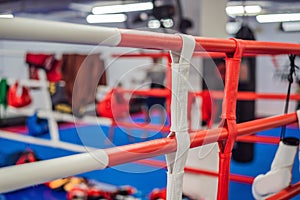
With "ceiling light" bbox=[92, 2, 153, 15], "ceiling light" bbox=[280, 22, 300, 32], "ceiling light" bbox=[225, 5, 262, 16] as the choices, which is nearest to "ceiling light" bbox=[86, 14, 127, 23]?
"ceiling light" bbox=[92, 2, 153, 15]

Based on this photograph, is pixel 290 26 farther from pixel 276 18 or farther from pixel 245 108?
pixel 245 108

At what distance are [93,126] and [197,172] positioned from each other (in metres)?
1.61

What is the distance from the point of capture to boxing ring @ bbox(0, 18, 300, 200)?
0.56 m

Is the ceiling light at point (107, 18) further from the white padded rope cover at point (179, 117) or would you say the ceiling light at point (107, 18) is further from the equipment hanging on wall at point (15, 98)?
the white padded rope cover at point (179, 117)

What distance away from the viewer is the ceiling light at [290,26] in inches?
302

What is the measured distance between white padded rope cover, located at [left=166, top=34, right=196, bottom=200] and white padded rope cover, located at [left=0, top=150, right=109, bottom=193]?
0.66ft

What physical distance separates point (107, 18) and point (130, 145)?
8362 millimetres

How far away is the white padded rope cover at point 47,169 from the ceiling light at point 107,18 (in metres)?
8.29

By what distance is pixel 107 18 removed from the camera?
880 centimetres

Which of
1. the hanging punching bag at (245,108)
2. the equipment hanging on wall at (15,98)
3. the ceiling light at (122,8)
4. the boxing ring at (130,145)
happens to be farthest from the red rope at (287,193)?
the ceiling light at (122,8)

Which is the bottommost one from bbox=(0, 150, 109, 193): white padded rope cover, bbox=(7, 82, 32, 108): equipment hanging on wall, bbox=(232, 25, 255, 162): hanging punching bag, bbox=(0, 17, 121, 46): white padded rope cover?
bbox=(232, 25, 255, 162): hanging punching bag

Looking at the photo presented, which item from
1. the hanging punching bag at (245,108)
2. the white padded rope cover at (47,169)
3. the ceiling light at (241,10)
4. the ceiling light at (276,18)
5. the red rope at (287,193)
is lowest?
the hanging punching bag at (245,108)

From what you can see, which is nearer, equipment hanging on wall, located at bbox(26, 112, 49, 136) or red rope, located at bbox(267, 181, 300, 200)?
red rope, located at bbox(267, 181, 300, 200)

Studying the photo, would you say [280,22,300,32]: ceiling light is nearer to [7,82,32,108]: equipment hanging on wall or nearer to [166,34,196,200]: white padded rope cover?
[7,82,32,108]: equipment hanging on wall
